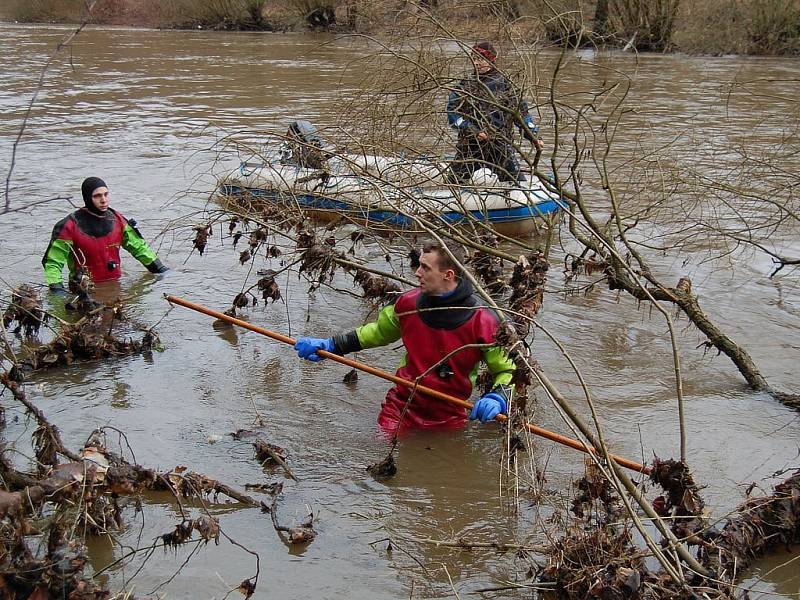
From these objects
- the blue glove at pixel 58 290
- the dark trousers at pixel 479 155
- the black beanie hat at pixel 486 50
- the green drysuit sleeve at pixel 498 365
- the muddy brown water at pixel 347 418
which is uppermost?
the black beanie hat at pixel 486 50

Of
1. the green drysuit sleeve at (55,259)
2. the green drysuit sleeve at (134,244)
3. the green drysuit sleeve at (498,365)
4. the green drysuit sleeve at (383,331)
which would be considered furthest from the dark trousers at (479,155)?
the green drysuit sleeve at (55,259)

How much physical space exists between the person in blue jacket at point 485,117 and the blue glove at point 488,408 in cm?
226

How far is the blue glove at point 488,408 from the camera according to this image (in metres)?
5.18

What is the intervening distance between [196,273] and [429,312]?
4.42m

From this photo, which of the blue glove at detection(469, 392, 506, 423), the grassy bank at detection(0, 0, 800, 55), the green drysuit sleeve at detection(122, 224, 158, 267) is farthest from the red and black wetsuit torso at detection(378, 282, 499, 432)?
the green drysuit sleeve at detection(122, 224, 158, 267)

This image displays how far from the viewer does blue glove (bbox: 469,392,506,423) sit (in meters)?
5.18

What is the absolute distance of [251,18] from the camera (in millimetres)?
33938

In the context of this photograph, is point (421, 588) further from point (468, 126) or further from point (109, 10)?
point (109, 10)

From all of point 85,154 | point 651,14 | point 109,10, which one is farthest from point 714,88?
point 109,10

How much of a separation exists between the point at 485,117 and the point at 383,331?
7.97ft

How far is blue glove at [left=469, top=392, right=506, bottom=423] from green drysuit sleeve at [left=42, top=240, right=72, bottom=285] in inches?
169

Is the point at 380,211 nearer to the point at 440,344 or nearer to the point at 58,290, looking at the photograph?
the point at 440,344

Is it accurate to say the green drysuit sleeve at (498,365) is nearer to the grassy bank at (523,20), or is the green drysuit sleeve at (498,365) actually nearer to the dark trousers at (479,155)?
the grassy bank at (523,20)

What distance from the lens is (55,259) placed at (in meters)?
8.10
